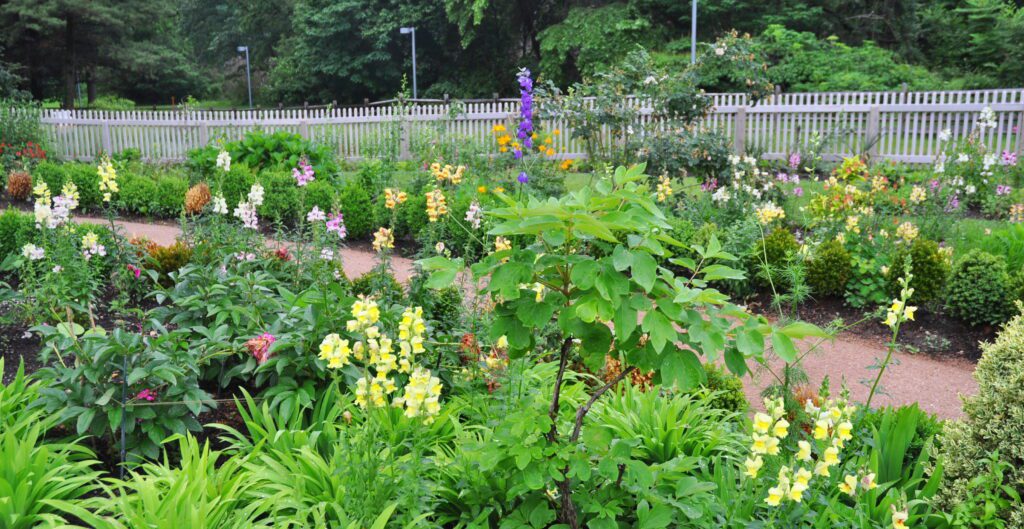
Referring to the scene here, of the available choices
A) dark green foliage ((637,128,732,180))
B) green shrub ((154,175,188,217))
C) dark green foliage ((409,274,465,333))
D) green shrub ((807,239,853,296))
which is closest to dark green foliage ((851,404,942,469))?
dark green foliage ((409,274,465,333))

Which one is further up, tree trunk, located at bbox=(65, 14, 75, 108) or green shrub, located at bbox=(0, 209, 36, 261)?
tree trunk, located at bbox=(65, 14, 75, 108)

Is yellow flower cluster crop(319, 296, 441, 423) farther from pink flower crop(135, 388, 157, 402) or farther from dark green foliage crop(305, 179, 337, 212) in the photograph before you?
dark green foliage crop(305, 179, 337, 212)

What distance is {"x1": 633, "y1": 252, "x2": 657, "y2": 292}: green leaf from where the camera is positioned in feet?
6.49

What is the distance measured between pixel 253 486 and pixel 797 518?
187cm

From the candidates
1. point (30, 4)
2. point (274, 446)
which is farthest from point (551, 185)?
point (30, 4)

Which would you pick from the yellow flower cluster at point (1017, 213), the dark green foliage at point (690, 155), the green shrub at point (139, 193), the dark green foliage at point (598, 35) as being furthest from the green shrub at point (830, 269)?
the dark green foliage at point (598, 35)

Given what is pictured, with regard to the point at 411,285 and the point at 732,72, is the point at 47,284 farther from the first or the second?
the point at 732,72

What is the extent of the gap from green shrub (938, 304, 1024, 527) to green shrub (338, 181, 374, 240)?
6160 mm

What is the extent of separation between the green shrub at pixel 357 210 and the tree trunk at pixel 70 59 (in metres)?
24.4

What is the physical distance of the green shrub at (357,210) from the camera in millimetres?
8008

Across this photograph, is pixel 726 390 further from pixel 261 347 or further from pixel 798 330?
pixel 261 347

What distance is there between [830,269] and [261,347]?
422 cm

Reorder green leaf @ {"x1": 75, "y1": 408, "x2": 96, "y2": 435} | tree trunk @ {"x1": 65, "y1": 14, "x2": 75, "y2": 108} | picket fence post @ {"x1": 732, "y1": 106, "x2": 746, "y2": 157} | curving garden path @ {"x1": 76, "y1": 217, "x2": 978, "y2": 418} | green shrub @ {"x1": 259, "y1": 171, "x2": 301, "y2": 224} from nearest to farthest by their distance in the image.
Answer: green leaf @ {"x1": 75, "y1": 408, "x2": 96, "y2": 435} → curving garden path @ {"x1": 76, "y1": 217, "x2": 978, "y2": 418} → green shrub @ {"x1": 259, "y1": 171, "x2": 301, "y2": 224} → picket fence post @ {"x1": 732, "y1": 106, "x2": 746, "y2": 157} → tree trunk @ {"x1": 65, "y1": 14, "x2": 75, "y2": 108}

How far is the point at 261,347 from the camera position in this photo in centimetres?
342
